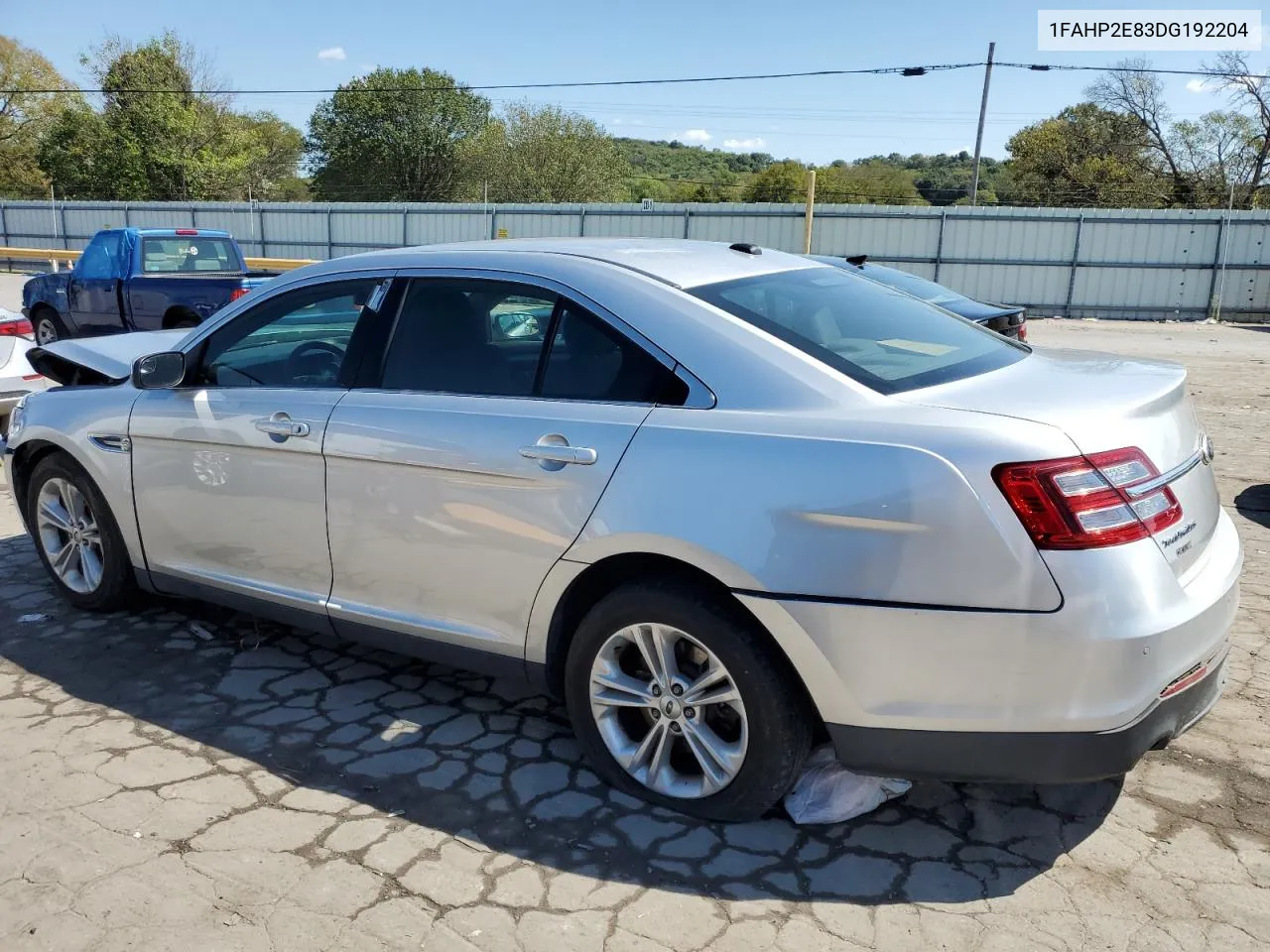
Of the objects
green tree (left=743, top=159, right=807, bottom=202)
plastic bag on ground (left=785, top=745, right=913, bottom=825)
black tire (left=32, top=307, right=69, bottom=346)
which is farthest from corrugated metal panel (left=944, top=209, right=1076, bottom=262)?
green tree (left=743, top=159, right=807, bottom=202)

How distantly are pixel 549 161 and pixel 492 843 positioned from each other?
58.5 meters

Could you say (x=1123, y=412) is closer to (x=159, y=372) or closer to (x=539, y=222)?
(x=159, y=372)

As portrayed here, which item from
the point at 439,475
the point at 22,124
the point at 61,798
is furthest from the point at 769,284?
the point at 22,124

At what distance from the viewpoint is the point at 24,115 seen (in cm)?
5603

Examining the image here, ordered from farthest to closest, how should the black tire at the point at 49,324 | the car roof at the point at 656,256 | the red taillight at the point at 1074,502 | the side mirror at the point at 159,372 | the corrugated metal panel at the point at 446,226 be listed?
the corrugated metal panel at the point at 446,226, the black tire at the point at 49,324, the side mirror at the point at 159,372, the car roof at the point at 656,256, the red taillight at the point at 1074,502

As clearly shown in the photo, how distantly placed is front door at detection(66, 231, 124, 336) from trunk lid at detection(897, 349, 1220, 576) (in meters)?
12.1

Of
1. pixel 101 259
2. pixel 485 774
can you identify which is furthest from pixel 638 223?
pixel 485 774

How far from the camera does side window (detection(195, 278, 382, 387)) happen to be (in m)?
3.69

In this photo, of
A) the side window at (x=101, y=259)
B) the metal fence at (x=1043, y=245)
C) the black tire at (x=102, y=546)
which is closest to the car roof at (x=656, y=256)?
the black tire at (x=102, y=546)

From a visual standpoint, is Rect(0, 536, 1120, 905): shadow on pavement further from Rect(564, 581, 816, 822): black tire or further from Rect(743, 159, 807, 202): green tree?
Rect(743, 159, 807, 202): green tree

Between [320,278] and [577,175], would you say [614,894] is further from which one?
[577,175]

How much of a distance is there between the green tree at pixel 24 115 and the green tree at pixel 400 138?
54.9 ft

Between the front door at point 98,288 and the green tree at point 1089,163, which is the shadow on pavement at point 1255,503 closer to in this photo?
the front door at point 98,288

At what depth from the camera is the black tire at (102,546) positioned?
4391 mm
